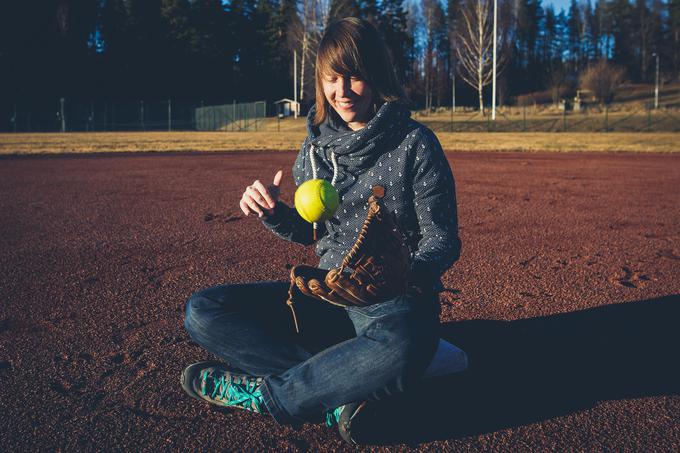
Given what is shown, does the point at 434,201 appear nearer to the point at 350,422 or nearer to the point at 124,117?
the point at 350,422

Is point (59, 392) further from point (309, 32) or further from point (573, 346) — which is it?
point (309, 32)

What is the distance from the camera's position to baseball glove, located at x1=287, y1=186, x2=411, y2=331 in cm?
215

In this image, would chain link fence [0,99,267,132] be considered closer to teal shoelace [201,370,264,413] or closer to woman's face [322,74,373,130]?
woman's face [322,74,373,130]

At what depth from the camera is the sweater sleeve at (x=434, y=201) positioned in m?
2.44

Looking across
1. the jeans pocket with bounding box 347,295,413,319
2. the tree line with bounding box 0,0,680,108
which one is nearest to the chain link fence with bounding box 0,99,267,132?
the tree line with bounding box 0,0,680,108

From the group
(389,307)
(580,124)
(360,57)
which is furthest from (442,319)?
(580,124)

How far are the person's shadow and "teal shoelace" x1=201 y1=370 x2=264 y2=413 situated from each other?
502 mm

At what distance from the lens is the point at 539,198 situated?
851 centimetres

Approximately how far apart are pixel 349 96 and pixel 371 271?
0.91m

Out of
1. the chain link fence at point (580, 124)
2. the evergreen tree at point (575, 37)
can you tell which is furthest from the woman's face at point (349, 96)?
the evergreen tree at point (575, 37)

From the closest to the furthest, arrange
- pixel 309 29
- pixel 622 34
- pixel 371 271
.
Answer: pixel 371 271 → pixel 309 29 → pixel 622 34

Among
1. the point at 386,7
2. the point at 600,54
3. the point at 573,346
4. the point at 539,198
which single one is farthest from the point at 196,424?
the point at 600,54

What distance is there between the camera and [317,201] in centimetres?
251

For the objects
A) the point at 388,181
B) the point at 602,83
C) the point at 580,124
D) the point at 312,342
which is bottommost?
the point at 312,342
